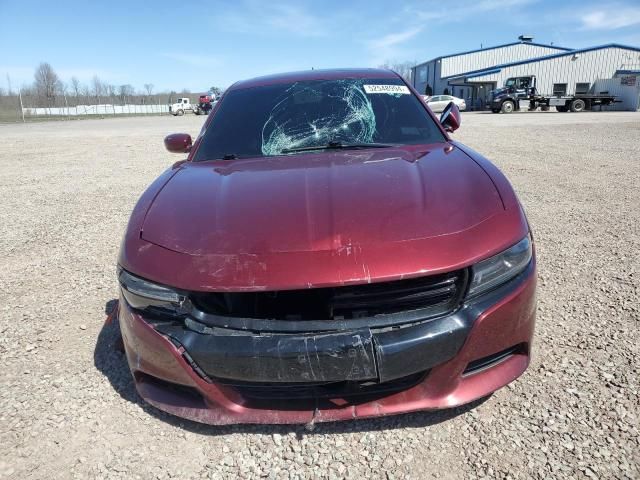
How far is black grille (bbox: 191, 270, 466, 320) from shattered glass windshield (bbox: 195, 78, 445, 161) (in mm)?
1206

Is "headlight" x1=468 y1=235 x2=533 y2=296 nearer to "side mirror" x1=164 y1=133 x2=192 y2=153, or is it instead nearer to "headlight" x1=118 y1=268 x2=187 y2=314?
"headlight" x1=118 y1=268 x2=187 y2=314

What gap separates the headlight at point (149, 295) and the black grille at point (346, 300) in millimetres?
65

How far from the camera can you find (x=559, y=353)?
8.05 feet

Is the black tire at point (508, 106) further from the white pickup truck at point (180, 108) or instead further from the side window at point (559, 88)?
the white pickup truck at point (180, 108)

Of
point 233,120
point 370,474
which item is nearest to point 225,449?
point 370,474

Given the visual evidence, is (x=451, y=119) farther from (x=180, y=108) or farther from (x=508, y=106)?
(x=180, y=108)

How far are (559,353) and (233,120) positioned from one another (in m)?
2.37

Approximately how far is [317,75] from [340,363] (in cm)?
243

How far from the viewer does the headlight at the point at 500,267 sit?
1681mm

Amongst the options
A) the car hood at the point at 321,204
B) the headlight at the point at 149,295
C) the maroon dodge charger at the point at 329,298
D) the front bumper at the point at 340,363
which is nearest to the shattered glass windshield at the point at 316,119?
the car hood at the point at 321,204

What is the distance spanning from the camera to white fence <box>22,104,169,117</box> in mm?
50094

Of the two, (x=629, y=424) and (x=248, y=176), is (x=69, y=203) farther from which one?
(x=629, y=424)

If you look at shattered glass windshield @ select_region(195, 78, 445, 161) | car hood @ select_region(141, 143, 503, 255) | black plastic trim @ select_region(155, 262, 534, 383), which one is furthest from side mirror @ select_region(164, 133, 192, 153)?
black plastic trim @ select_region(155, 262, 534, 383)

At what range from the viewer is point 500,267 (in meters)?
1.73
